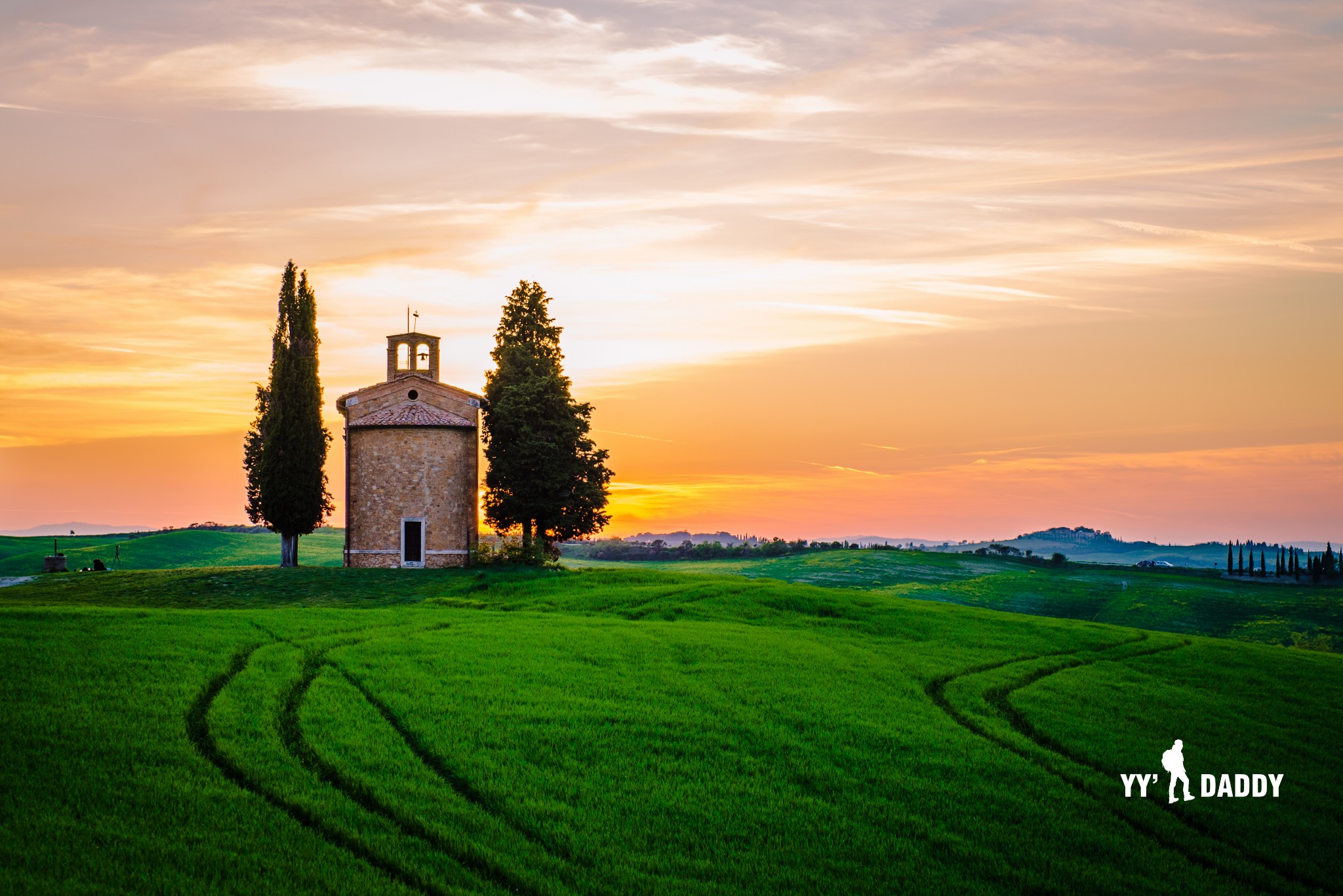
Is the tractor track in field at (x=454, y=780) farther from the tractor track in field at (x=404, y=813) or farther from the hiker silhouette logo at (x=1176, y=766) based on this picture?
the hiker silhouette logo at (x=1176, y=766)

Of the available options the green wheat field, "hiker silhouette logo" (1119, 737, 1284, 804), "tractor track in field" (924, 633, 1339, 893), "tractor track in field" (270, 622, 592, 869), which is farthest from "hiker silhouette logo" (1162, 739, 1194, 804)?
"tractor track in field" (270, 622, 592, 869)

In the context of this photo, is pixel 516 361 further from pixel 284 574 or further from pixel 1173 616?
pixel 1173 616

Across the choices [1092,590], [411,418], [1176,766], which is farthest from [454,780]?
[1092,590]

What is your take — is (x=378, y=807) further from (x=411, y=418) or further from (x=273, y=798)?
(x=411, y=418)

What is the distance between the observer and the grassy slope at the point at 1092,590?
2136 inches

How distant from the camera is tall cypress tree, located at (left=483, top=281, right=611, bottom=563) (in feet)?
161

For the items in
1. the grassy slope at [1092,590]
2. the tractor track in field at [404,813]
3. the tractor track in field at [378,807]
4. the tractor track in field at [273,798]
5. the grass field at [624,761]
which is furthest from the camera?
the grassy slope at [1092,590]

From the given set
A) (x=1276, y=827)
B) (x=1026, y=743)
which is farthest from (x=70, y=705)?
(x=1276, y=827)

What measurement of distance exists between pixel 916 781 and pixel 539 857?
22.5 ft

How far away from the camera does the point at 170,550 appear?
8056 cm

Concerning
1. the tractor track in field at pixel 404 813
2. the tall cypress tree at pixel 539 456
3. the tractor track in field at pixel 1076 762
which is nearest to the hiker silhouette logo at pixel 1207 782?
the tractor track in field at pixel 1076 762

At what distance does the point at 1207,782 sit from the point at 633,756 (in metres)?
10.8

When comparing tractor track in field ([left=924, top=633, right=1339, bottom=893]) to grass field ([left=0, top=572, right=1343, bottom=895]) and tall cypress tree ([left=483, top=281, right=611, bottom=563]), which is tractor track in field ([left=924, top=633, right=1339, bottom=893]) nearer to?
grass field ([left=0, top=572, right=1343, bottom=895])

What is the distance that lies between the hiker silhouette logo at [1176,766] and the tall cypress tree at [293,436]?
138ft
